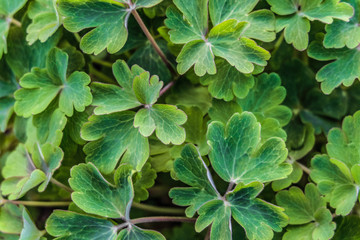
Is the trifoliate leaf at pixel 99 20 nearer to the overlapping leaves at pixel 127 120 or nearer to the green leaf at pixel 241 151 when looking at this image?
the overlapping leaves at pixel 127 120

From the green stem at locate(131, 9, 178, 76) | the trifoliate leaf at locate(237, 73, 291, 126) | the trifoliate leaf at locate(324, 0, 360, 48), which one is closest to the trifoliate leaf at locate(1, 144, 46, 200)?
the green stem at locate(131, 9, 178, 76)

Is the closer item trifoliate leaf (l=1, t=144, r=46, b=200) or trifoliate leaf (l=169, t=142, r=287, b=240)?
trifoliate leaf (l=169, t=142, r=287, b=240)

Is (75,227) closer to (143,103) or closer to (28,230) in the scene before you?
(28,230)

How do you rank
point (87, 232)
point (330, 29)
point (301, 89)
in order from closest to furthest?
1. point (87, 232)
2. point (330, 29)
3. point (301, 89)

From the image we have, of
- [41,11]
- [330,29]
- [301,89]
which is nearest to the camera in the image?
[330,29]

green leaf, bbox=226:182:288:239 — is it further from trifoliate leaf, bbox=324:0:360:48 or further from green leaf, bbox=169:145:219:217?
trifoliate leaf, bbox=324:0:360:48

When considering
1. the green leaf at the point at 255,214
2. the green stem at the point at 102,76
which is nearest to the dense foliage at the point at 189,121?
the green leaf at the point at 255,214

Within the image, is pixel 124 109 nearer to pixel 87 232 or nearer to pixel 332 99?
pixel 87 232

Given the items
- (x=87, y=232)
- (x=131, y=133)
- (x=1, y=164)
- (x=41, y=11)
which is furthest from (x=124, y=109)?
(x=1, y=164)
